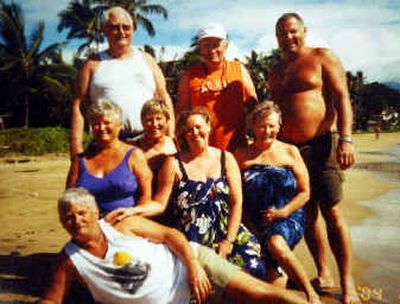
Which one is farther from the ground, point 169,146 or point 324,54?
point 324,54

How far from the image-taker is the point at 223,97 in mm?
3920

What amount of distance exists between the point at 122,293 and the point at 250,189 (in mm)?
1244

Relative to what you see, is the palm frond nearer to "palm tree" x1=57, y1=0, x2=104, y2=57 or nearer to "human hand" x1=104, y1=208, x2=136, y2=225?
"palm tree" x1=57, y1=0, x2=104, y2=57

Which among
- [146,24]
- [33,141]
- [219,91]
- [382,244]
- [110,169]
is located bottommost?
[33,141]

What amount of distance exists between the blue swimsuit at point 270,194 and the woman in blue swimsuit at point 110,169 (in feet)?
2.58

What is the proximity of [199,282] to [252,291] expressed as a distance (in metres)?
0.33

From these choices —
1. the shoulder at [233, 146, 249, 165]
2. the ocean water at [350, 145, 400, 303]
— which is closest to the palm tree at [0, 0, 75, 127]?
the ocean water at [350, 145, 400, 303]

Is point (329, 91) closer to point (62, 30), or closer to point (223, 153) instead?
point (223, 153)

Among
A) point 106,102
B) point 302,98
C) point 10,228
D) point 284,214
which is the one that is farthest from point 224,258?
point 10,228

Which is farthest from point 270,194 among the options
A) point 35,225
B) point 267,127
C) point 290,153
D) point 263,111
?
point 35,225

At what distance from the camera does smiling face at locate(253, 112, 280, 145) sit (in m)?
3.39

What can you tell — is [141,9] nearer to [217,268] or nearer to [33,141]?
[33,141]

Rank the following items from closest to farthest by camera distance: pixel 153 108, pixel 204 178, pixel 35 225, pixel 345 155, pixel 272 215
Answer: pixel 204 178 → pixel 272 215 → pixel 153 108 → pixel 345 155 → pixel 35 225

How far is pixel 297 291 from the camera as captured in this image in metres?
4.00
